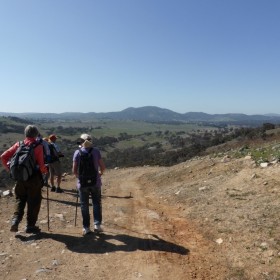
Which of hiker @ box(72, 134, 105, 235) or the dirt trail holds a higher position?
hiker @ box(72, 134, 105, 235)

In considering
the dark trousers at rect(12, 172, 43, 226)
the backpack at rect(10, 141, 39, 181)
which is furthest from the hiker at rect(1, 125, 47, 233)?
the backpack at rect(10, 141, 39, 181)

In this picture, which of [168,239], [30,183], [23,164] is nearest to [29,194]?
[30,183]

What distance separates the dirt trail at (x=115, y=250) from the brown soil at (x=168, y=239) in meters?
0.02

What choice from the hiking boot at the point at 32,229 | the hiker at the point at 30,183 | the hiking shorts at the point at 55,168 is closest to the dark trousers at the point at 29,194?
the hiker at the point at 30,183

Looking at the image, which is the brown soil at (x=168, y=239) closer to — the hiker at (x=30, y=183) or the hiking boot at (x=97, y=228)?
the hiking boot at (x=97, y=228)

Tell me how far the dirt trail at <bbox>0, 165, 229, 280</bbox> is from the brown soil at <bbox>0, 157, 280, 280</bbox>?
0.02 meters

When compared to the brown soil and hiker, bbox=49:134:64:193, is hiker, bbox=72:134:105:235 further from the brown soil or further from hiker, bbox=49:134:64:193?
hiker, bbox=49:134:64:193

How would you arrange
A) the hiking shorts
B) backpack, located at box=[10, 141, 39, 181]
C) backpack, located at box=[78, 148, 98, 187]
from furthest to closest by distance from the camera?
the hiking shorts
backpack, located at box=[78, 148, 98, 187]
backpack, located at box=[10, 141, 39, 181]

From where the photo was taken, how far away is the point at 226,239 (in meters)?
8.81

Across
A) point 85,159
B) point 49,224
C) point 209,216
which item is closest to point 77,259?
point 85,159

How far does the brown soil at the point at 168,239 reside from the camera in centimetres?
713

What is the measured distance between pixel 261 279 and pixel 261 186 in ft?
21.1

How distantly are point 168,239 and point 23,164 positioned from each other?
13.3 ft

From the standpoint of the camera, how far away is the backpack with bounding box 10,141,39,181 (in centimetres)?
848
